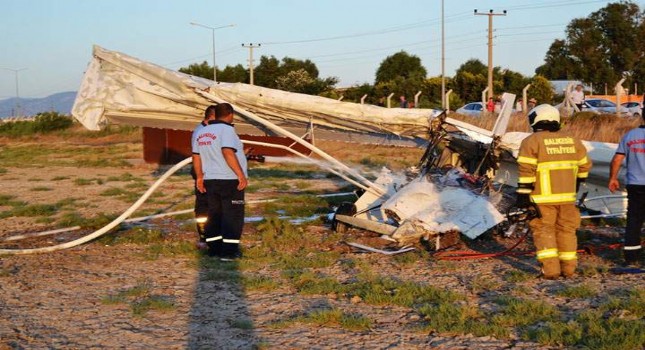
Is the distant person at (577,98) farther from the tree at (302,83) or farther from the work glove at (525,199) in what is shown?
the tree at (302,83)

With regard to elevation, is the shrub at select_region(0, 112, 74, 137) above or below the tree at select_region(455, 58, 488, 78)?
below

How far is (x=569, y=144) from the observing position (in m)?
7.62

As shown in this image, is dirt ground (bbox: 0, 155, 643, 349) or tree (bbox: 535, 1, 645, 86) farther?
tree (bbox: 535, 1, 645, 86)

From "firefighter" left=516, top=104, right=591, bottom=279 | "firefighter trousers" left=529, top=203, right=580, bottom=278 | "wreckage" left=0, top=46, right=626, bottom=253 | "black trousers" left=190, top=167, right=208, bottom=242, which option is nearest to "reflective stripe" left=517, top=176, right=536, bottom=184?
"firefighter" left=516, top=104, right=591, bottom=279

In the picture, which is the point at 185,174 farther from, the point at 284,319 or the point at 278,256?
the point at 284,319

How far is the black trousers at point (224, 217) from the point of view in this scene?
9.11 meters

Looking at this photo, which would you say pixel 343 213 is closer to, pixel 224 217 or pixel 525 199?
pixel 224 217

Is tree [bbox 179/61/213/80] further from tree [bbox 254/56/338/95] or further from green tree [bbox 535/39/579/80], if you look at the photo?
green tree [bbox 535/39/579/80]

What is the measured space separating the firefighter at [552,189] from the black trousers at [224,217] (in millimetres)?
3199

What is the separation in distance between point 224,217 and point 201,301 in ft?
7.74

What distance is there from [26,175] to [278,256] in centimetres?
1552

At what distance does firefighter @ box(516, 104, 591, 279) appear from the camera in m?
7.51

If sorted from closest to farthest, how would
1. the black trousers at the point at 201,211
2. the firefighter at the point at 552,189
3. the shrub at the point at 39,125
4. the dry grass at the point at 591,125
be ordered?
the firefighter at the point at 552,189 < the black trousers at the point at 201,211 < the dry grass at the point at 591,125 < the shrub at the point at 39,125

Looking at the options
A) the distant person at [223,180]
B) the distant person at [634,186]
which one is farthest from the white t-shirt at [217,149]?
the distant person at [634,186]
